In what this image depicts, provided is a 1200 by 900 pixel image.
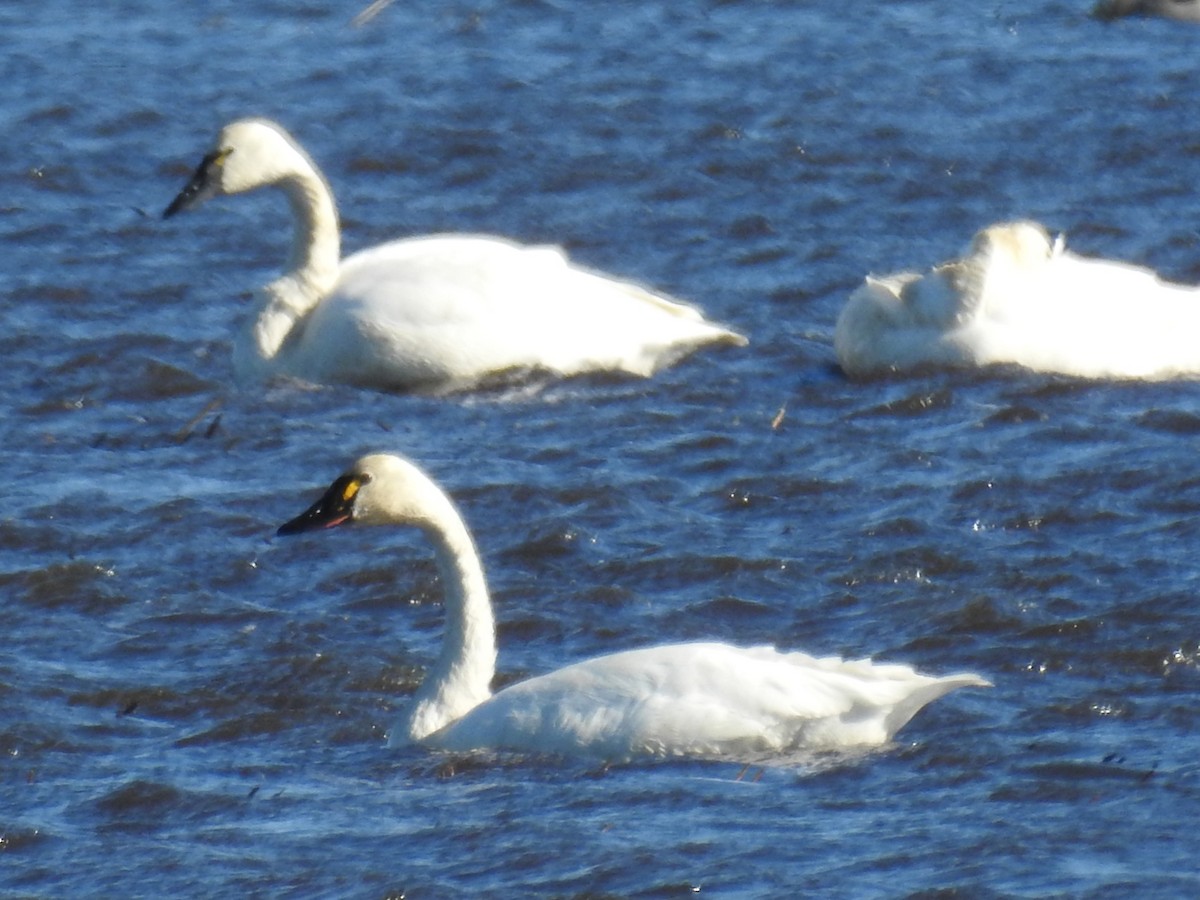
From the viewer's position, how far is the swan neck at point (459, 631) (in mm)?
7160

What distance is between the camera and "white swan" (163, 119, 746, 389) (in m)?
10.5

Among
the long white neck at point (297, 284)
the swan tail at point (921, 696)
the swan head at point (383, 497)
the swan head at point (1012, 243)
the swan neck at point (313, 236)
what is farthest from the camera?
the swan neck at point (313, 236)

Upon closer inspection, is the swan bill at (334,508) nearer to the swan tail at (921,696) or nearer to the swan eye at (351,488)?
the swan eye at (351,488)

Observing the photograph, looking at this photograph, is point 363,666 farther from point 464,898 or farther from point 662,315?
point 662,315

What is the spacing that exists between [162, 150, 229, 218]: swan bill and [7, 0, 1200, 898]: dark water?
524 mm

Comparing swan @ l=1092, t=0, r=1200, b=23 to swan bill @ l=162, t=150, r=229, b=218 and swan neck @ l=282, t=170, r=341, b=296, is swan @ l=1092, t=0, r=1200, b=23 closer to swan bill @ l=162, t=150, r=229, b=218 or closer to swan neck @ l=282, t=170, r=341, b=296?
swan neck @ l=282, t=170, r=341, b=296

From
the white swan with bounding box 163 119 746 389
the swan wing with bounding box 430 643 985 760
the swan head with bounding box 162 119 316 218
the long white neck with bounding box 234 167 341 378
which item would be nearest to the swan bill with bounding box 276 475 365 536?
the swan wing with bounding box 430 643 985 760

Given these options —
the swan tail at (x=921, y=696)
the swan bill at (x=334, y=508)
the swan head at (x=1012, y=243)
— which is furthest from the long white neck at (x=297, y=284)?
the swan tail at (x=921, y=696)

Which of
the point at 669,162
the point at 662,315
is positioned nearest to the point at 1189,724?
the point at 662,315

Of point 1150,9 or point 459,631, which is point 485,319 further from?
point 1150,9

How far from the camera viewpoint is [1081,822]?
243 inches

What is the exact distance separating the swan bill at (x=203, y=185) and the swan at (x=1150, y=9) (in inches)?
254

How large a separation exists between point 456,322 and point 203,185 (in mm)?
1422

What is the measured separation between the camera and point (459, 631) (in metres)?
7.21
